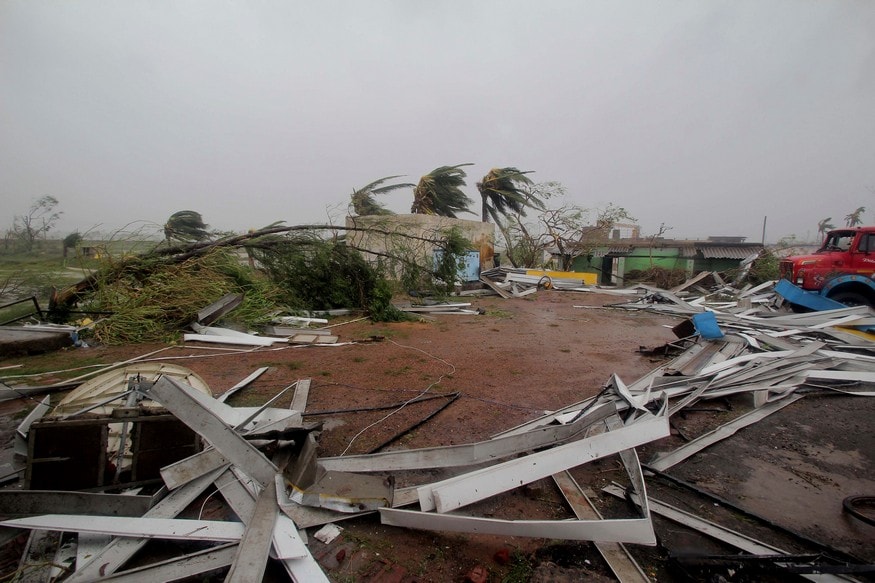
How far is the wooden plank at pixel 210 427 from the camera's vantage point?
2.10m

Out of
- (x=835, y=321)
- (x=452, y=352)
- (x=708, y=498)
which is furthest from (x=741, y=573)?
(x=835, y=321)

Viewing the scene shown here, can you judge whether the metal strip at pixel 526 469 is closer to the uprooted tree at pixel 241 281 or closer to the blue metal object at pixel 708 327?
the blue metal object at pixel 708 327

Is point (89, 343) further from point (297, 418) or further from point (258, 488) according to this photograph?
point (258, 488)

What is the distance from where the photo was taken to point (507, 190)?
19.3m

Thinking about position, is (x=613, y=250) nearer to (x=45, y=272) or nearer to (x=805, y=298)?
(x=805, y=298)

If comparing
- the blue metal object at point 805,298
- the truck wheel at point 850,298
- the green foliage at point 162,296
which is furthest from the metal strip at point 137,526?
the truck wheel at point 850,298

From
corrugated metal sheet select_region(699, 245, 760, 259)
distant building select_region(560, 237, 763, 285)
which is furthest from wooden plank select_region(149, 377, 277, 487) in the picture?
corrugated metal sheet select_region(699, 245, 760, 259)

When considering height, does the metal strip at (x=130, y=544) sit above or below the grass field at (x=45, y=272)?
below

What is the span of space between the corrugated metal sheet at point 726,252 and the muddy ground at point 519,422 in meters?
13.4

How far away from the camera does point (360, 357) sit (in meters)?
5.69

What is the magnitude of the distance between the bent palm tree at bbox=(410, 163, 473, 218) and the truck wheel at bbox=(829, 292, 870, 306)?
45.6 feet

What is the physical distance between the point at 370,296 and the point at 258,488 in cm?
671

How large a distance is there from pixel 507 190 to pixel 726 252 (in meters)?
10.9

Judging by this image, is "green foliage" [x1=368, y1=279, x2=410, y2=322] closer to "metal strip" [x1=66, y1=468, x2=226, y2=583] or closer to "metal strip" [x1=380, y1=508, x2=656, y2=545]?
"metal strip" [x1=66, y1=468, x2=226, y2=583]
